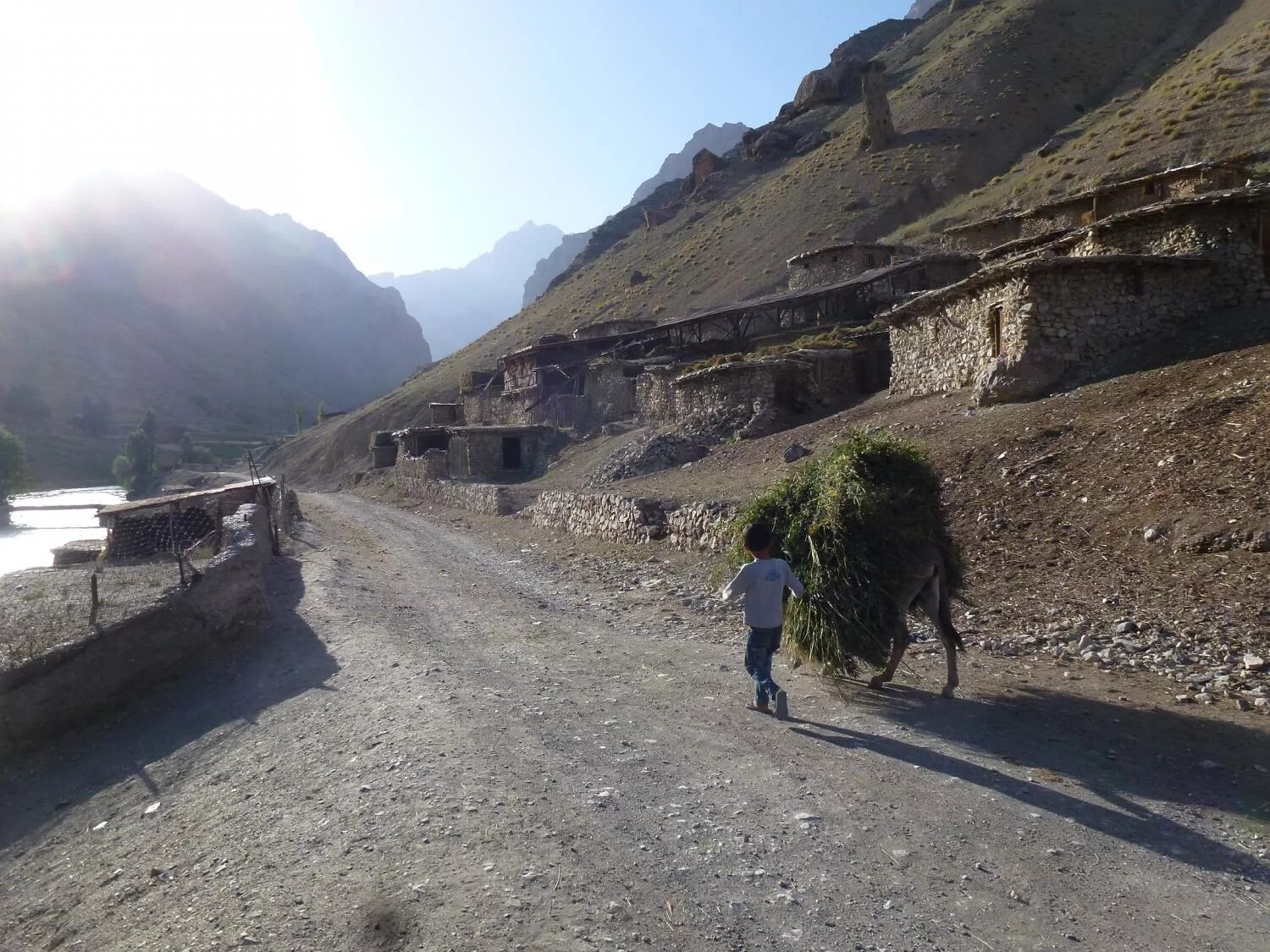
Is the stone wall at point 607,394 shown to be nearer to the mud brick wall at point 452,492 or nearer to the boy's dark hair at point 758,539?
the mud brick wall at point 452,492

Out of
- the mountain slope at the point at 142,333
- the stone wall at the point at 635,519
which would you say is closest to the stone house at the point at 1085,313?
the stone wall at the point at 635,519

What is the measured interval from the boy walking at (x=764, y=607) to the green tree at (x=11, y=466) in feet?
189

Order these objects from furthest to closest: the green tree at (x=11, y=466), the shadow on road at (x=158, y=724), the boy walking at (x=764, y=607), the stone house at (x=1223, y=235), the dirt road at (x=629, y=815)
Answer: the green tree at (x=11, y=466) → the stone house at (x=1223, y=235) → the shadow on road at (x=158, y=724) → the boy walking at (x=764, y=607) → the dirt road at (x=629, y=815)

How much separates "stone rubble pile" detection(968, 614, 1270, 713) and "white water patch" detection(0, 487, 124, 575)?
17637 millimetres

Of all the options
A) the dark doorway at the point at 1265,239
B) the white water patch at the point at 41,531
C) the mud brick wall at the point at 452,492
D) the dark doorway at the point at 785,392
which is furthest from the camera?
the mud brick wall at the point at 452,492

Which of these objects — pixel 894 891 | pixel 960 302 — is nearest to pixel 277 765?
pixel 894 891

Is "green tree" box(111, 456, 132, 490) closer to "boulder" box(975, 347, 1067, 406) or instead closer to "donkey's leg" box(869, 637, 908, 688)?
"boulder" box(975, 347, 1067, 406)

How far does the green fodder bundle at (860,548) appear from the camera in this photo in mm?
6688

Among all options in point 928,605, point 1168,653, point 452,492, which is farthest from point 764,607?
point 452,492

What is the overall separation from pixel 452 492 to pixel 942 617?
26756 millimetres

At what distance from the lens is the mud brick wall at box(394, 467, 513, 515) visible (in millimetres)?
26594

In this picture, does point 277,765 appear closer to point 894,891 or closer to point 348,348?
point 894,891

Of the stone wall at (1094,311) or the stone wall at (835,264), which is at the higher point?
the stone wall at (835,264)

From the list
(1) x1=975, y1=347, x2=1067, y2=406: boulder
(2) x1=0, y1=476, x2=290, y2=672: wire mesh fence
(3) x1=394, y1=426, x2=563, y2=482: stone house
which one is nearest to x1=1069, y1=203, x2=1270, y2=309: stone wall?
(1) x1=975, y1=347, x2=1067, y2=406: boulder
